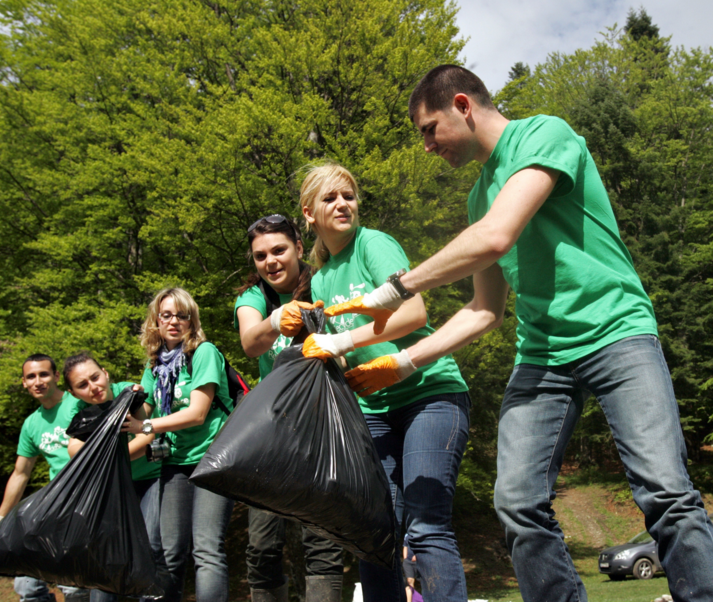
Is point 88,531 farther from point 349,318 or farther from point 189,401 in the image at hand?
point 349,318

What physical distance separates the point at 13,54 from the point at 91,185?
13.3ft

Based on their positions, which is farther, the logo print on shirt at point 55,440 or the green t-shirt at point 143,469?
the logo print on shirt at point 55,440

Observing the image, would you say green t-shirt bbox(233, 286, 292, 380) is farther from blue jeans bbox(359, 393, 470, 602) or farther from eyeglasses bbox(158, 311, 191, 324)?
blue jeans bbox(359, 393, 470, 602)

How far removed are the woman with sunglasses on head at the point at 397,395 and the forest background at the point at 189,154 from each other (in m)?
7.40

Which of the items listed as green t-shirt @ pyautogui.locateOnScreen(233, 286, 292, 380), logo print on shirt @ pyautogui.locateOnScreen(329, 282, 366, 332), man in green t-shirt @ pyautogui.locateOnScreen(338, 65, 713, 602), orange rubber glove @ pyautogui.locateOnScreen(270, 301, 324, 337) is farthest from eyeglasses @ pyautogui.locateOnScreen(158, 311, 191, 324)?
man in green t-shirt @ pyautogui.locateOnScreen(338, 65, 713, 602)

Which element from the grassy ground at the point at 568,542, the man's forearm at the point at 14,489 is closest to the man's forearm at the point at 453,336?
the man's forearm at the point at 14,489

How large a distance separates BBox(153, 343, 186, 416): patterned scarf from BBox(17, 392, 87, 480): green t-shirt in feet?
3.60

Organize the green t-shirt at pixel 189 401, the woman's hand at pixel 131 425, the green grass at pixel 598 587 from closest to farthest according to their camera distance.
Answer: the woman's hand at pixel 131 425 → the green t-shirt at pixel 189 401 → the green grass at pixel 598 587

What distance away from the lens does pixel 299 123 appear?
10.1m

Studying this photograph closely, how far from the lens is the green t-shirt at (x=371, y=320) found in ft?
7.88

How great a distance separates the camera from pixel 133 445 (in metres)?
3.54

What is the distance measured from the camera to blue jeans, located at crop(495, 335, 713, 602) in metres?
1.58

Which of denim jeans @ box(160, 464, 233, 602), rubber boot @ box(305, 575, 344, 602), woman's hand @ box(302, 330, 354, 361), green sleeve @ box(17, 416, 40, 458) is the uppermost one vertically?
woman's hand @ box(302, 330, 354, 361)

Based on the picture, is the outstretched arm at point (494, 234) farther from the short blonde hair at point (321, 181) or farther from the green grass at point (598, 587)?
the green grass at point (598, 587)
